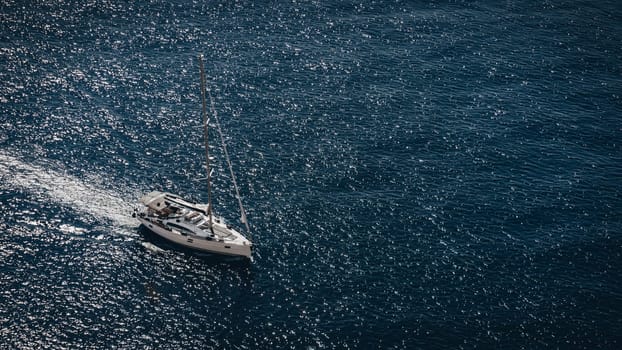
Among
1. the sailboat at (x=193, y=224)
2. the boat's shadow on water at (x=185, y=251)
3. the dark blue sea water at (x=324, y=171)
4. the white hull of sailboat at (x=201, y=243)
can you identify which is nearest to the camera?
the dark blue sea water at (x=324, y=171)

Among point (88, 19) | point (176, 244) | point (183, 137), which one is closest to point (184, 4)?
point (88, 19)

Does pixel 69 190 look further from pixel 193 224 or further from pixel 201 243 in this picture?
pixel 201 243

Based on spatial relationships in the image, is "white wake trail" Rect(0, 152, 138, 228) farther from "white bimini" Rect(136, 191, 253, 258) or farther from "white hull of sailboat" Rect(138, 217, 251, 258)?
"white hull of sailboat" Rect(138, 217, 251, 258)

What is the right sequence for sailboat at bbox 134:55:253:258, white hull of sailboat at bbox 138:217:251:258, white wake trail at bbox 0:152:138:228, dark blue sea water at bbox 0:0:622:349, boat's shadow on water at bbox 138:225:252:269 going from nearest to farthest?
dark blue sea water at bbox 0:0:622:349 → white hull of sailboat at bbox 138:217:251:258 → sailboat at bbox 134:55:253:258 → boat's shadow on water at bbox 138:225:252:269 → white wake trail at bbox 0:152:138:228

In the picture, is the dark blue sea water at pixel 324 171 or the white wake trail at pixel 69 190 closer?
the dark blue sea water at pixel 324 171

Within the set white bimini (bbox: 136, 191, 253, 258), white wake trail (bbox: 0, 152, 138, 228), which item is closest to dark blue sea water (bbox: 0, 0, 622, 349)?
white wake trail (bbox: 0, 152, 138, 228)

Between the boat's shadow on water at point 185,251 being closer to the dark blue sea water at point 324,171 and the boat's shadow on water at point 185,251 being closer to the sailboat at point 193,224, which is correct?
the dark blue sea water at point 324,171

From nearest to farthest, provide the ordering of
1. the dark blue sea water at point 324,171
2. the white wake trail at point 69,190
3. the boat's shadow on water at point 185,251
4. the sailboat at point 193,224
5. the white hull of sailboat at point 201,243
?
the dark blue sea water at point 324,171
the white hull of sailboat at point 201,243
the sailboat at point 193,224
the boat's shadow on water at point 185,251
the white wake trail at point 69,190

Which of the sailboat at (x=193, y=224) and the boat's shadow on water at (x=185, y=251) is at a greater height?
the sailboat at (x=193, y=224)

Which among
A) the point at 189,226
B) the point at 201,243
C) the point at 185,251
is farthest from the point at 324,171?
the point at 185,251

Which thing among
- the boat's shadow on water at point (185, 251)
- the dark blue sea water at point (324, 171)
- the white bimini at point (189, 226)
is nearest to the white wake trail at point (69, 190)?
the dark blue sea water at point (324, 171)
